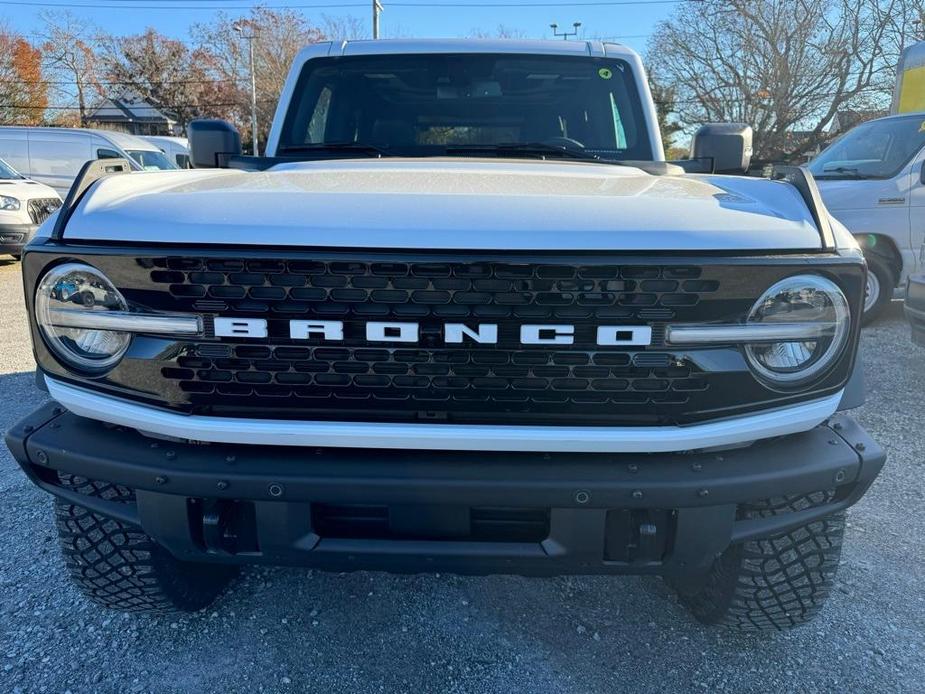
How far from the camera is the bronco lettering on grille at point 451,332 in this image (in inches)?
66.2

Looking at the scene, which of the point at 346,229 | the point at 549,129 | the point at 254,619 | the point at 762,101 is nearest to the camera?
the point at 346,229

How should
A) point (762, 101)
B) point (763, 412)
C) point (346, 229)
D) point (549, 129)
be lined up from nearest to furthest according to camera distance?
point (346, 229)
point (763, 412)
point (549, 129)
point (762, 101)

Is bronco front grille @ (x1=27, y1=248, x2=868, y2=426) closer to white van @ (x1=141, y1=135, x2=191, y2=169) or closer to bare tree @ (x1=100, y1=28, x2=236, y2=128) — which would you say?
white van @ (x1=141, y1=135, x2=191, y2=169)

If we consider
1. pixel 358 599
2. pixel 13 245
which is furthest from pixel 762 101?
pixel 358 599

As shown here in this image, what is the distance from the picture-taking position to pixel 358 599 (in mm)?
2617

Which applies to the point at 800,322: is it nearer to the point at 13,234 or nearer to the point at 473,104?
the point at 473,104

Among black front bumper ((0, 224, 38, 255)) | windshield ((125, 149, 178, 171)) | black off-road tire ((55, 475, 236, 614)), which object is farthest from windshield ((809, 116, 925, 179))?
windshield ((125, 149, 178, 171))

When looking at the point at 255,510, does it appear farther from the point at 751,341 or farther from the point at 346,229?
the point at 751,341

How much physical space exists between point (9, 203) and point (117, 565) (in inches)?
361

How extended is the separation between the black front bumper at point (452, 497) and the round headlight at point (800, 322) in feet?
0.62

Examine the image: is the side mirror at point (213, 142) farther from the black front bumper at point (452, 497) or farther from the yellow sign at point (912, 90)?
the yellow sign at point (912, 90)

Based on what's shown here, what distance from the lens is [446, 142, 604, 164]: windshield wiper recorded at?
299 centimetres

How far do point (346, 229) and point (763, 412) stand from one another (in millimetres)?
1096

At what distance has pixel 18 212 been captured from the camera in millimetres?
9508
